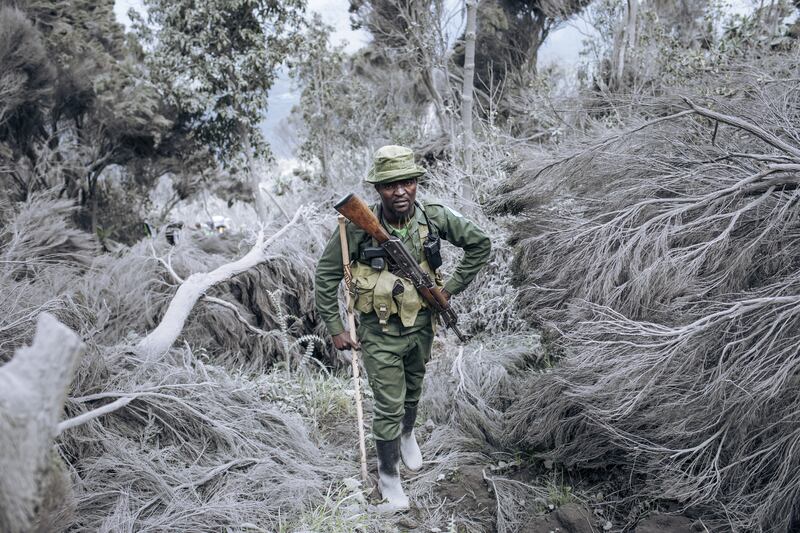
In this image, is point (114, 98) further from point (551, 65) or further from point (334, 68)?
point (551, 65)

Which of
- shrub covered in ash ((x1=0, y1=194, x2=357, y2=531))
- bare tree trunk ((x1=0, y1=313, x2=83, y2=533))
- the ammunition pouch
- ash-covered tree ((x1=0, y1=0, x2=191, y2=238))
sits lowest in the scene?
shrub covered in ash ((x1=0, y1=194, x2=357, y2=531))

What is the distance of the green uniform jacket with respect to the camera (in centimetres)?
335

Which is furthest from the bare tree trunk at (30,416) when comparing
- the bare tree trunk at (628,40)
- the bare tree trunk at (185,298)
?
the bare tree trunk at (628,40)

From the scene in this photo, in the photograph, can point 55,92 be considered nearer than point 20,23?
No

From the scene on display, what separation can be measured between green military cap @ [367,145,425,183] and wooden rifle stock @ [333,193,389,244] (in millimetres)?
140

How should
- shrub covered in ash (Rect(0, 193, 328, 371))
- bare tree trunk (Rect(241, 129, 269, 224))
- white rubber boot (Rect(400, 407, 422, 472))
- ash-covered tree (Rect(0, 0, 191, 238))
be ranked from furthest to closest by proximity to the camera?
bare tree trunk (Rect(241, 129, 269, 224)) < ash-covered tree (Rect(0, 0, 191, 238)) < shrub covered in ash (Rect(0, 193, 328, 371)) < white rubber boot (Rect(400, 407, 422, 472))

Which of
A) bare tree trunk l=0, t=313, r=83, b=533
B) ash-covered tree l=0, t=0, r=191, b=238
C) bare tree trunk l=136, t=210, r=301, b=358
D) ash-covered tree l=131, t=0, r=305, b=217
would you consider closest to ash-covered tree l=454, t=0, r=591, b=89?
ash-covered tree l=131, t=0, r=305, b=217

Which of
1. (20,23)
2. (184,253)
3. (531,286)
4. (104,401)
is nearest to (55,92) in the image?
(20,23)

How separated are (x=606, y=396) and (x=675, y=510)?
33.1 inches

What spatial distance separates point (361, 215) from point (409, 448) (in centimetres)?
166

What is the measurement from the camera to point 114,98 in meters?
10.5

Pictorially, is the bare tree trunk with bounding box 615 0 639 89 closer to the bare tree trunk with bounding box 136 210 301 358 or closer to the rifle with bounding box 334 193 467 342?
the bare tree trunk with bounding box 136 210 301 358

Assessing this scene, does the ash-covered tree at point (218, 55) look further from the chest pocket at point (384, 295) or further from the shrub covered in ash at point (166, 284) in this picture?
the chest pocket at point (384, 295)

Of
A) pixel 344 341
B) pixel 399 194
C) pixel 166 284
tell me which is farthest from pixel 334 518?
pixel 166 284
